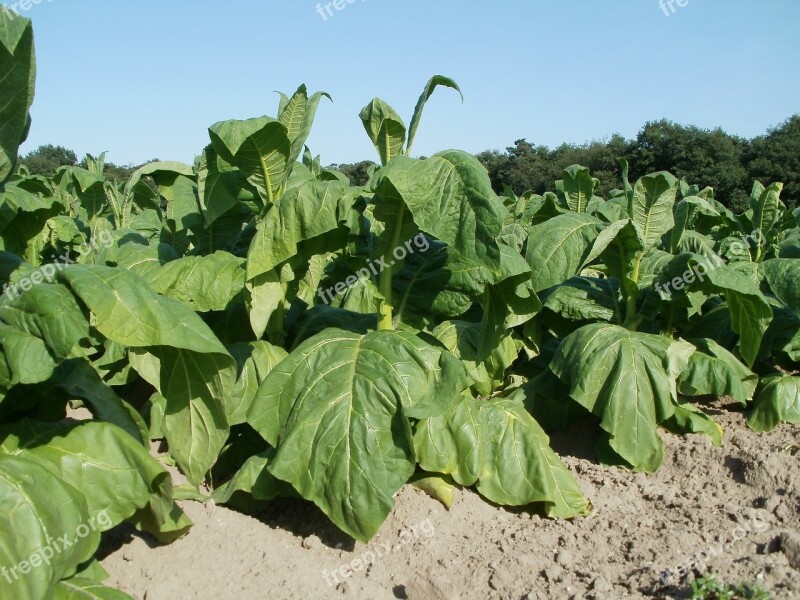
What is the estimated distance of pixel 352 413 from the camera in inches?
109

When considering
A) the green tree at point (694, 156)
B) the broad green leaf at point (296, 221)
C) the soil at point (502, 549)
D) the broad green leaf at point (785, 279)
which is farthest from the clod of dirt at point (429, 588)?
the green tree at point (694, 156)

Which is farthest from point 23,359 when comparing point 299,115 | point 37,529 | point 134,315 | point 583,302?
point 583,302

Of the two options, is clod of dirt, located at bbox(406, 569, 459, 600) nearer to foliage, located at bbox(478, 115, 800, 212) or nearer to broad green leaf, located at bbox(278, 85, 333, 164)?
broad green leaf, located at bbox(278, 85, 333, 164)

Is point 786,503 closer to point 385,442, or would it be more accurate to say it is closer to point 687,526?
point 687,526

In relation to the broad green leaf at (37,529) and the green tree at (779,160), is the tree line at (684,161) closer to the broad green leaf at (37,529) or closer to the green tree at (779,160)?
the green tree at (779,160)

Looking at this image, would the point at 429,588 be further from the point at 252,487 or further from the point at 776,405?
the point at 776,405

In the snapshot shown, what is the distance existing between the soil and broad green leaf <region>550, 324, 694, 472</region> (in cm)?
17

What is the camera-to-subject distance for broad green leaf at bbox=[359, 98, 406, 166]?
3123mm

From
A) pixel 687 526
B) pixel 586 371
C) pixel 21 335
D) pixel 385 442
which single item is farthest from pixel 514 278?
pixel 21 335

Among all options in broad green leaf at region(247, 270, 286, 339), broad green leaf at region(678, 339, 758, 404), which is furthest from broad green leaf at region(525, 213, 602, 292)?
broad green leaf at region(247, 270, 286, 339)

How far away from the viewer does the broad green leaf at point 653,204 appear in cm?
408

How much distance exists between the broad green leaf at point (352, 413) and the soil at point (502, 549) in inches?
10.1

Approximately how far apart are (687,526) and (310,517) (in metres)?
1.48

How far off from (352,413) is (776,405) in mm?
2385
